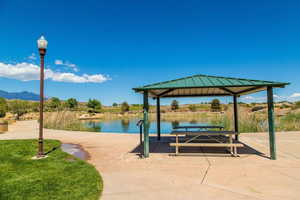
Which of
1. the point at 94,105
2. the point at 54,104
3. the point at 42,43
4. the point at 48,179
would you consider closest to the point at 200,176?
the point at 48,179

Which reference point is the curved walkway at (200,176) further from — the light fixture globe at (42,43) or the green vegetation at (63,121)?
the green vegetation at (63,121)

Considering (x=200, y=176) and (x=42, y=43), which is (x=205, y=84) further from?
(x=42, y=43)

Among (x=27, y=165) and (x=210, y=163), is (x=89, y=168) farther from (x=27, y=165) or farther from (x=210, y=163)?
(x=210, y=163)

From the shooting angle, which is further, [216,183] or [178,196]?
[216,183]

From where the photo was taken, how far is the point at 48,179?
350 centimetres

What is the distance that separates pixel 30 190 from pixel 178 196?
2468 millimetres

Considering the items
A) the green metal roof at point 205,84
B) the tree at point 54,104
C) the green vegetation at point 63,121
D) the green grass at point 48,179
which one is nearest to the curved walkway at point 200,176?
the green grass at point 48,179

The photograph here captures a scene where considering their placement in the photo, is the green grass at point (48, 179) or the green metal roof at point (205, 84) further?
the green metal roof at point (205, 84)

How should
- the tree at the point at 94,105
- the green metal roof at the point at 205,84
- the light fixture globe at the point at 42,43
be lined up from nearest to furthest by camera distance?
1. the green metal roof at the point at 205,84
2. the light fixture globe at the point at 42,43
3. the tree at the point at 94,105

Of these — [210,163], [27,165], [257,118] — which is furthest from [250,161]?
[257,118]

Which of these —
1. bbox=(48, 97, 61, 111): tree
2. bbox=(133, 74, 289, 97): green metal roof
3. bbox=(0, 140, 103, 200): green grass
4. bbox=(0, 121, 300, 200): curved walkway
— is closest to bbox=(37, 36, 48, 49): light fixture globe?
bbox=(133, 74, 289, 97): green metal roof

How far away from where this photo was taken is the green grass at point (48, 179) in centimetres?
286

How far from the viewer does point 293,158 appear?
193 inches

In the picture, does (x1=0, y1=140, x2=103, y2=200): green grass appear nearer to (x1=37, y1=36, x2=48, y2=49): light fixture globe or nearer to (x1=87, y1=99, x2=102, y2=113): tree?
(x1=37, y1=36, x2=48, y2=49): light fixture globe
